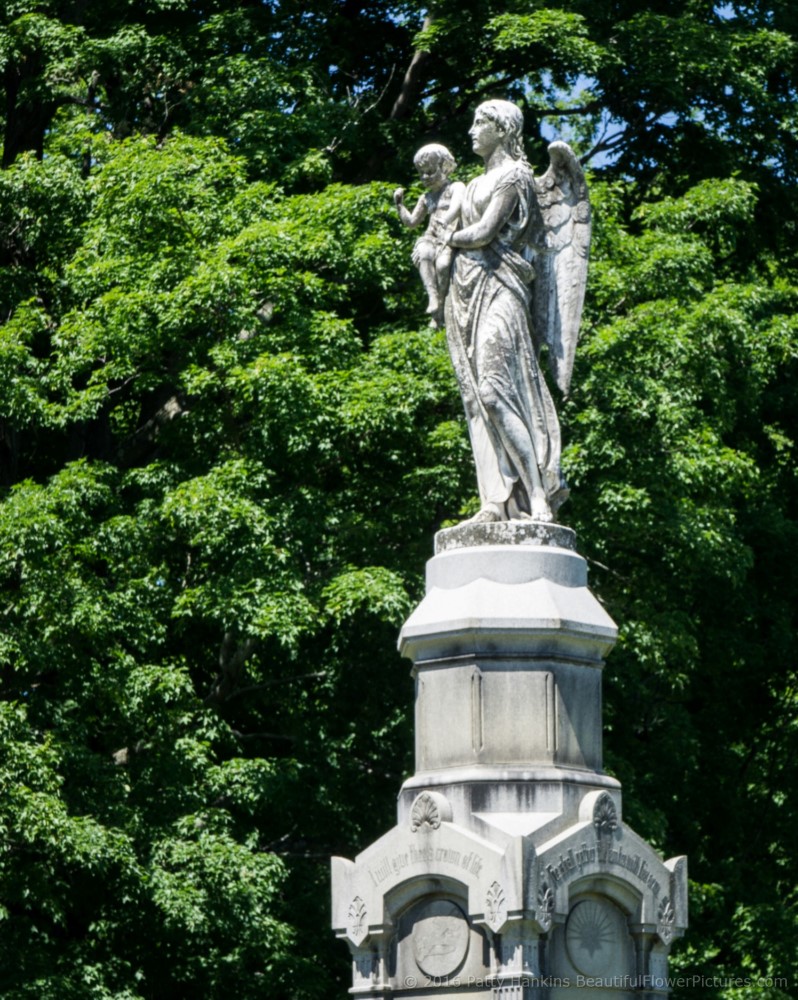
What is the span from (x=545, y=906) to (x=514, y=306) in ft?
9.96

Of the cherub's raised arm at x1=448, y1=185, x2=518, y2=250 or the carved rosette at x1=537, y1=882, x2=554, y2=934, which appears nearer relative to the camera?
the carved rosette at x1=537, y1=882, x2=554, y2=934

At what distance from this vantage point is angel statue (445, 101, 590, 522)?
1120cm

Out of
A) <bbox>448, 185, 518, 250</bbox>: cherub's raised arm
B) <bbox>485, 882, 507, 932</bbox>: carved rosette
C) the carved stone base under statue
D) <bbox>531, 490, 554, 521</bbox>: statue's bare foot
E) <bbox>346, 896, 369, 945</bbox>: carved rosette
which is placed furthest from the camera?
<bbox>448, 185, 518, 250</bbox>: cherub's raised arm

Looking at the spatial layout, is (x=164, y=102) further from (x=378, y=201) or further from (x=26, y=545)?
(x=26, y=545)

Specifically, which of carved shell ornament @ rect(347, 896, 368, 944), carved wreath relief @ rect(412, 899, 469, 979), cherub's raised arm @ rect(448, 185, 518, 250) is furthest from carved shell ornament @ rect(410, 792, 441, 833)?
cherub's raised arm @ rect(448, 185, 518, 250)

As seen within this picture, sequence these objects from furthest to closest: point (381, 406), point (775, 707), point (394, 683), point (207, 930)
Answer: point (775, 707), point (394, 683), point (381, 406), point (207, 930)

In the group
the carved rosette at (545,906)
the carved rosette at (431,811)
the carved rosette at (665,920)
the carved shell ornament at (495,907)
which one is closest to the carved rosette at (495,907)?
the carved shell ornament at (495,907)

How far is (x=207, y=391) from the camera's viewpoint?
2098 centimetres

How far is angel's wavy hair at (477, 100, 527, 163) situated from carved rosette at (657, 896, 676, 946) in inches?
150

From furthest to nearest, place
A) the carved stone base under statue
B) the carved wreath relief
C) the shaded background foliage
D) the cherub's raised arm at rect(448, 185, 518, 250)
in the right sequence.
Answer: the shaded background foliage
the cherub's raised arm at rect(448, 185, 518, 250)
the carved wreath relief
the carved stone base under statue

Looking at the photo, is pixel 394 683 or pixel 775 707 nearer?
pixel 394 683

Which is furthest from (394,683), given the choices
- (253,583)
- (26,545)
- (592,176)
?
(592,176)

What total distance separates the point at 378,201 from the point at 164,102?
4.10m

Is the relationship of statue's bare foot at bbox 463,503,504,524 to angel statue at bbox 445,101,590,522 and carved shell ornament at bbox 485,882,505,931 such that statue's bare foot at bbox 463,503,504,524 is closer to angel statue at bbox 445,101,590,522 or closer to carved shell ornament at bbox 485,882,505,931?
angel statue at bbox 445,101,590,522
